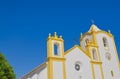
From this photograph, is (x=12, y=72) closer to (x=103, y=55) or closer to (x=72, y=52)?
(x=72, y=52)

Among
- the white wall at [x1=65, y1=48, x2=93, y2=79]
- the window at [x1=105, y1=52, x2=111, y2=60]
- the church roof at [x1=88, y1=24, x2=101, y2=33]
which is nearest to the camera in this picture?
the white wall at [x1=65, y1=48, x2=93, y2=79]

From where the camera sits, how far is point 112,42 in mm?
39000

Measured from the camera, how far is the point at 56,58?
1195 inches

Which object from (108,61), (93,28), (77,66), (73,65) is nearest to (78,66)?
(77,66)

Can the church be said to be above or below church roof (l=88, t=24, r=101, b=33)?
below

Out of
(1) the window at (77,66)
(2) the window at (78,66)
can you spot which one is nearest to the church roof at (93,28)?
(2) the window at (78,66)

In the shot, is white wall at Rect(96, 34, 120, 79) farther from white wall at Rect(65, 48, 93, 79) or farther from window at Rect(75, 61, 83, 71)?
window at Rect(75, 61, 83, 71)

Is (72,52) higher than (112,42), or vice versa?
(112,42)

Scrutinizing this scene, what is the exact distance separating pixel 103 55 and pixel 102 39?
3.20 meters

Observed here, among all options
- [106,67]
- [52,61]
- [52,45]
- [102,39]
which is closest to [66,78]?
[52,61]

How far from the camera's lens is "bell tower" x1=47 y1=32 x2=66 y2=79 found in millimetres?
29250

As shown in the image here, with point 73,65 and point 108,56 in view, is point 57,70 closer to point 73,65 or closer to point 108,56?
point 73,65

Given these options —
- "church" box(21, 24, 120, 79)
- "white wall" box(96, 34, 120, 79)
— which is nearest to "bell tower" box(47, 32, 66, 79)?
"church" box(21, 24, 120, 79)

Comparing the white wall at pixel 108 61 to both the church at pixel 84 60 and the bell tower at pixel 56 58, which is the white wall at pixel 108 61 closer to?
the church at pixel 84 60
